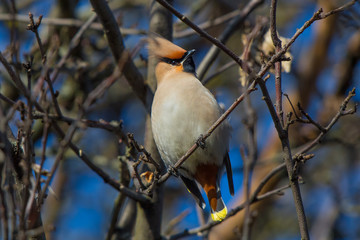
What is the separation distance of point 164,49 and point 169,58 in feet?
0.29

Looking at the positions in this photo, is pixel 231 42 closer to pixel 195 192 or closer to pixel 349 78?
pixel 349 78

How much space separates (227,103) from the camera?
837 centimetres

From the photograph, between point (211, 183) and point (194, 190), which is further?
point (194, 190)

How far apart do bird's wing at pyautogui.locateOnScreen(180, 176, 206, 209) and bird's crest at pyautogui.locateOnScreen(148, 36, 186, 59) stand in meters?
1.06

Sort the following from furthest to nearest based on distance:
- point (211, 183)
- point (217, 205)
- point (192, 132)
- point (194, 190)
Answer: point (194, 190) → point (211, 183) → point (217, 205) → point (192, 132)

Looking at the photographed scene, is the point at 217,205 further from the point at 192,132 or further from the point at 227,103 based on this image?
the point at 227,103

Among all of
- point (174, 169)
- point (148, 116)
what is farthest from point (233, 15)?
point (174, 169)

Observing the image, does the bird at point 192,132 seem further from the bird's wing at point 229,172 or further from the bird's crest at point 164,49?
the bird's crest at point 164,49

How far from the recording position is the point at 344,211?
5699 millimetres

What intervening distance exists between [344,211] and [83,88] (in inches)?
125

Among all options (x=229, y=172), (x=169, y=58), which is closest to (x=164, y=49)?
(x=169, y=58)

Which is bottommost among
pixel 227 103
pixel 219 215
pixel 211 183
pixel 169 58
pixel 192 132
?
pixel 219 215

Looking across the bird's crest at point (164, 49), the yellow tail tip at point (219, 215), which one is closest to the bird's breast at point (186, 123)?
the yellow tail tip at point (219, 215)

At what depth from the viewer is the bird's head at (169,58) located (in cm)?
432
